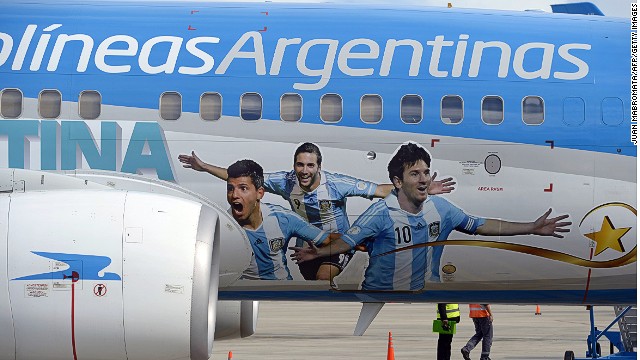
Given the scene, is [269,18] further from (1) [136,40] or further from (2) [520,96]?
(2) [520,96]

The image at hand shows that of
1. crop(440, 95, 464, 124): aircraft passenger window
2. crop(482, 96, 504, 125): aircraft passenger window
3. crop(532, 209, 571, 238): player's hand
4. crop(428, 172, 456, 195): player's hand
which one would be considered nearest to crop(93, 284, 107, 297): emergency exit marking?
crop(428, 172, 456, 195): player's hand

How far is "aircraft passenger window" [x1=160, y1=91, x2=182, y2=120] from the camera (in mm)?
15258

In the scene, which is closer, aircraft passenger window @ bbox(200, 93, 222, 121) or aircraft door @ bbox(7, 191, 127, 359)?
aircraft door @ bbox(7, 191, 127, 359)

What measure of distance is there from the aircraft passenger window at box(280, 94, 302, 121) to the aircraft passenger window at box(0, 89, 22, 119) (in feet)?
10.3

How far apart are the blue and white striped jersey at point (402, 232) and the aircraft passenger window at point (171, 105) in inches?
97.5

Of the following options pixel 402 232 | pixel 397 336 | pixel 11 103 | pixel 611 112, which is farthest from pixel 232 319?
pixel 397 336

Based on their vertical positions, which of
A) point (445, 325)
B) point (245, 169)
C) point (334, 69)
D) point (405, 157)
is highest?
point (334, 69)

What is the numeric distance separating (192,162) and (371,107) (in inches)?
87.5

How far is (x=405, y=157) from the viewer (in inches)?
601

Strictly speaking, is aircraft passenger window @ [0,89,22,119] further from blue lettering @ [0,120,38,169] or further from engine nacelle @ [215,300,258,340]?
engine nacelle @ [215,300,258,340]

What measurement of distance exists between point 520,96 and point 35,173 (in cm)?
577

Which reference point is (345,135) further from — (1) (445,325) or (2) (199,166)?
(1) (445,325)

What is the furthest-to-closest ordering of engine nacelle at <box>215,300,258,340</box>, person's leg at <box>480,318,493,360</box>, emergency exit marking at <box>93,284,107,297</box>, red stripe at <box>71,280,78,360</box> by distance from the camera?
person's leg at <box>480,318,493,360</box>
engine nacelle at <box>215,300,258,340</box>
emergency exit marking at <box>93,284,107,297</box>
red stripe at <box>71,280,78,360</box>

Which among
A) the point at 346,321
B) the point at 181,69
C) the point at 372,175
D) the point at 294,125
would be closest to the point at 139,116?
the point at 181,69
